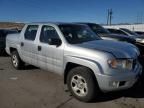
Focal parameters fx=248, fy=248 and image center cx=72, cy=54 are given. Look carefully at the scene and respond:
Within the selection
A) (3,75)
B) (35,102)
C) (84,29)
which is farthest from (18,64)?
(35,102)

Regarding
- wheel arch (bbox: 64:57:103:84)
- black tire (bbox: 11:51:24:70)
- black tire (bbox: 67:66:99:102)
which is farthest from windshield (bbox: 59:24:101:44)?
black tire (bbox: 11:51:24:70)

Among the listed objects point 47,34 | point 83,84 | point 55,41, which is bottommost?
point 83,84

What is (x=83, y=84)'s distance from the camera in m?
5.46

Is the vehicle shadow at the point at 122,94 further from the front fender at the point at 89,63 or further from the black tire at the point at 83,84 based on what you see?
the front fender at the point at 89,63

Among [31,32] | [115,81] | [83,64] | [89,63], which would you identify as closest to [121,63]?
[115,81]

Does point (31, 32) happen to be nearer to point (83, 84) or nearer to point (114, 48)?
point (83, 84)

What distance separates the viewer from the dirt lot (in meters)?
5.25

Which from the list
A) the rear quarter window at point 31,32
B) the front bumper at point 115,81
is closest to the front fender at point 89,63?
the front bumper at point 115,81

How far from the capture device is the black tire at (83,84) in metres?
5.26

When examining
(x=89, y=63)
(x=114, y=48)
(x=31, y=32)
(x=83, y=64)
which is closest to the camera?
(x=89, y=63)

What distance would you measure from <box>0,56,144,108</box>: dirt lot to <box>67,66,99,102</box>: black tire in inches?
5.9

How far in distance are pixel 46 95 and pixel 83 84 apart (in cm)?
101

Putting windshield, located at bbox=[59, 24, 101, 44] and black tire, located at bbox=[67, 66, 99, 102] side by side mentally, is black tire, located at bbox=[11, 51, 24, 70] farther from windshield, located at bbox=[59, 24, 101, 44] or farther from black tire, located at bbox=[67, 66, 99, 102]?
black tire, located at bbox=[67, 66, 99, 102]

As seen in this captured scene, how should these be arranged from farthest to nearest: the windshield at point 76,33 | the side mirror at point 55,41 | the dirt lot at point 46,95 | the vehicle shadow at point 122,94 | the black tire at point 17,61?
the black tire at point 17,61
the windshield at point 76,33
the side mirror at point 55,41
the vehicle shadow at point 122,94
the dirt lot at point 46,95
